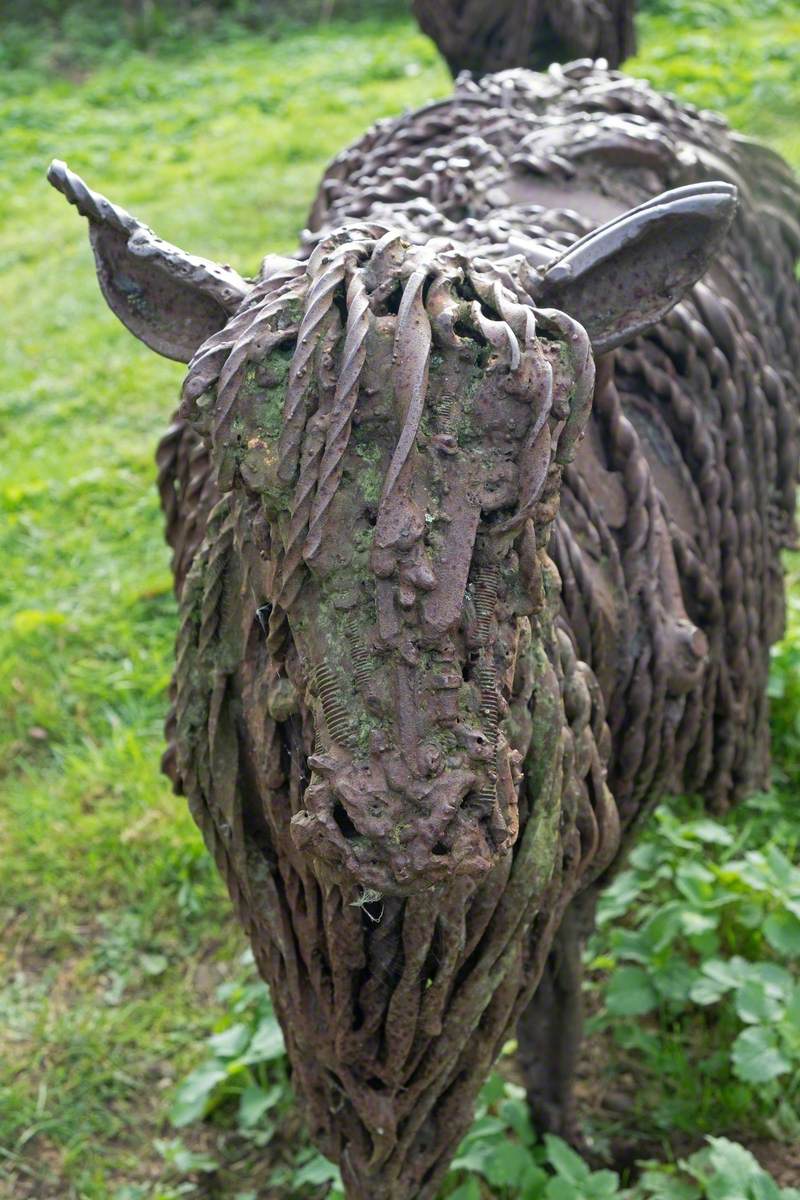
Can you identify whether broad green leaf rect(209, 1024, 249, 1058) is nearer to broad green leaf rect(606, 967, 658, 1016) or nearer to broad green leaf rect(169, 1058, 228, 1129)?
broad green leaf rect(169, 1058, 228, 1129)

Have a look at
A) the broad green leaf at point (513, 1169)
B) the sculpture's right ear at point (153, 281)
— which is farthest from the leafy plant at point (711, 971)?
the sculpture's right ear at point (153, 281)

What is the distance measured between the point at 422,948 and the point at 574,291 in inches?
34.2

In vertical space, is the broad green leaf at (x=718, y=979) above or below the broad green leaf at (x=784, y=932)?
below

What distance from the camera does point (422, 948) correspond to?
173cm

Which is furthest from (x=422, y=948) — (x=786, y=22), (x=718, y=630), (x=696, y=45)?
(x=786, y=22)

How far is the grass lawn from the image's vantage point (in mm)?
3264

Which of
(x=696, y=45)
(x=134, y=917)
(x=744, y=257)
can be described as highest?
(x=744, y=257)

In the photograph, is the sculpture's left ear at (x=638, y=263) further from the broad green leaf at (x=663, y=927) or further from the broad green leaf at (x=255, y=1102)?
the broad green leaf at (x=255, y=1102)

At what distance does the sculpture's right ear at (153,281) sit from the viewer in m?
1.74

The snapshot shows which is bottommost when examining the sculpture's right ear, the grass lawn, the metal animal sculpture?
the grass lawn

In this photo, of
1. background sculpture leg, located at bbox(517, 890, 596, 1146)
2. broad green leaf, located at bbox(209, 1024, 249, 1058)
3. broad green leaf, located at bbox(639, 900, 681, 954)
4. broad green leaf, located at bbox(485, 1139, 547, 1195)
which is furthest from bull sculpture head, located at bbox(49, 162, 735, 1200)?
broad green leaf, located at bbox(639, 900, 681, 954)

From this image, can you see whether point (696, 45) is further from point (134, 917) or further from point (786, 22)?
point (134, 917)

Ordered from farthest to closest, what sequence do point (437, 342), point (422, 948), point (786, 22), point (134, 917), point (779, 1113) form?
point (786, 22)
point (134, 917)
point (779, 1113)
point (422, 948)
point (437, 342)

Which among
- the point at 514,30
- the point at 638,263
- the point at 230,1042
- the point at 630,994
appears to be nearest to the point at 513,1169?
the point at 630,994
